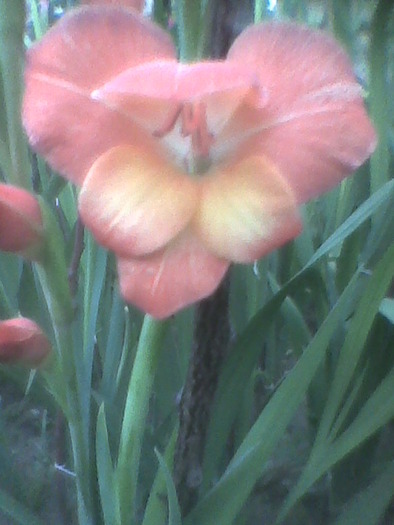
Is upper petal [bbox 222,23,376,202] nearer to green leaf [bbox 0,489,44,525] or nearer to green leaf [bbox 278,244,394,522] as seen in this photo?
green leaf [bbox 278,244,394,522]

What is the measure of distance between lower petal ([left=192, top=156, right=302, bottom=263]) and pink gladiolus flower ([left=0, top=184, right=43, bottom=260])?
0.24ft

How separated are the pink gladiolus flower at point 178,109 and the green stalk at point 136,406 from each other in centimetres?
6

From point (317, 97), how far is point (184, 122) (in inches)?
2.3

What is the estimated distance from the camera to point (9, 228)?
0.24m

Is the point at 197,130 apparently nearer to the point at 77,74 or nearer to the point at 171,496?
the point at 77,74

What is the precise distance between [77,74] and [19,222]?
7 cm

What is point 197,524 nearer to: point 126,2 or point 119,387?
point 119,387

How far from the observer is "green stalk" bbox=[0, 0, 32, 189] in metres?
0.28

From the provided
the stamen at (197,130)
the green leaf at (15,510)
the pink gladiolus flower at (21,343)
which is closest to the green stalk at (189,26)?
the stamen at (197,130)

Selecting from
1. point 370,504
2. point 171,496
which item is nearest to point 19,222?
point 171,496

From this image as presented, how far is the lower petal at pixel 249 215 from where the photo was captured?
0.71 feet

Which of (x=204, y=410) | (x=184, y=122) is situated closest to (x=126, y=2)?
(x=184, y=122)

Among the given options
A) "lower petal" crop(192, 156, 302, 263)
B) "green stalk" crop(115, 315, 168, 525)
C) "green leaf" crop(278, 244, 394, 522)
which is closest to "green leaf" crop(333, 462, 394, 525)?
"green leaf" crop(278, 244, 394, 522)

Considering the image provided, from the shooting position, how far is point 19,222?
9.7 inches
